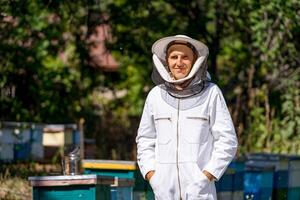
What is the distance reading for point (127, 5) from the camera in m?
11.3

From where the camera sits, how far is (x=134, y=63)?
13.8 m

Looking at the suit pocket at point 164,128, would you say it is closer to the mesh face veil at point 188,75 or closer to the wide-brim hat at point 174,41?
the mesh face veil at point 188,75

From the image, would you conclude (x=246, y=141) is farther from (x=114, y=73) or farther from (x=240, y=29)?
(x=114, y=73)

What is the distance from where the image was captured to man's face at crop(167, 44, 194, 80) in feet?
16.0

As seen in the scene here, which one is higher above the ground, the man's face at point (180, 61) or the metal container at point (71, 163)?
the man's face at point (180, 61)

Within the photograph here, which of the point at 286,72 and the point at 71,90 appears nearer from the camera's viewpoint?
the point at 286,72

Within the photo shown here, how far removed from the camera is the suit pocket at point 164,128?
4781mm

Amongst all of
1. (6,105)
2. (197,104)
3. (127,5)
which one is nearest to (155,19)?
(127,5)

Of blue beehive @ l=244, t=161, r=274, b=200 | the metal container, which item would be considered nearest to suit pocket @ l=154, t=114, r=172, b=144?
Answer: the metal container

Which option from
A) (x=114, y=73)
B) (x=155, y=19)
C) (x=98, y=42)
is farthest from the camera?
(x=114, y=73)

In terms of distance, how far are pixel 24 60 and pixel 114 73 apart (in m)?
2.80

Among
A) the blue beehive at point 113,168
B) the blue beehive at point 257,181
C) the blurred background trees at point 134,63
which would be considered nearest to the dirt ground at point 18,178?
the blue beehive at point 113,168

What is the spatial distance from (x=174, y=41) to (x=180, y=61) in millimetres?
151

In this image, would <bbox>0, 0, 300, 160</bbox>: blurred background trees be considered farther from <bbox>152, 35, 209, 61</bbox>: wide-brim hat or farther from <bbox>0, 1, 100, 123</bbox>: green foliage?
<bbox>152, 35, 209, 61</bbox>: wide-brim hat
